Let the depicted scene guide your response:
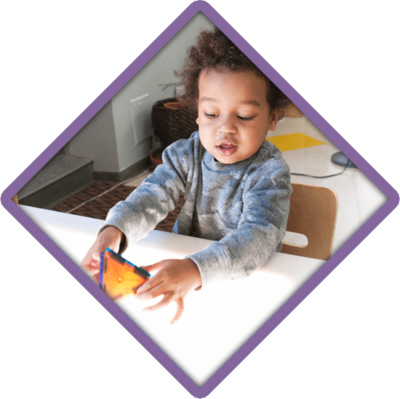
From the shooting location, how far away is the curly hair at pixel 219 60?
518 millimetres

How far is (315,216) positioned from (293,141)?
0.51 ft

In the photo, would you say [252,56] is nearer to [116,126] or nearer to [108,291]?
[116,126]

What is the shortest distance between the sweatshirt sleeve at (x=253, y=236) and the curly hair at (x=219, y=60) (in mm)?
106

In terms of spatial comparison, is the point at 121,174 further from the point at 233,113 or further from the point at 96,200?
the point at 233,113

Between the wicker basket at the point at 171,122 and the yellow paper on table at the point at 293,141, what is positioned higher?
the wicker basket at the point at 171,122

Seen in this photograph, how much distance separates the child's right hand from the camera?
605mm

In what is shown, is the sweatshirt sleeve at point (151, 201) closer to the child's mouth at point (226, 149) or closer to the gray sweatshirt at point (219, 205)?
the gray sweatshirt at point (219, 205)

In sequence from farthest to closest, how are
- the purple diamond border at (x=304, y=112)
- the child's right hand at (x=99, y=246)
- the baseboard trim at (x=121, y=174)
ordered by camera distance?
the baseboard trim at (x=121, y=174)
the child's right hand at (x=99, y=246)
the purple diamond border at (x=304, y=112)

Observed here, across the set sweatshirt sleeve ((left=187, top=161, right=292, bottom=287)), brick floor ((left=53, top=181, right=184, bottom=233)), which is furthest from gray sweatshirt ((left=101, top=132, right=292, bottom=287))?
brick floor ((left=53, top=181, right=184, bottom=233))

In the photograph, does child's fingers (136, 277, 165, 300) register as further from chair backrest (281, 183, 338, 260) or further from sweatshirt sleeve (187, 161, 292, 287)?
chair backrest (281, 183, 338, 260)

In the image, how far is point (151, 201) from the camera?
660 mm

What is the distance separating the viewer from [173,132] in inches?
28.9

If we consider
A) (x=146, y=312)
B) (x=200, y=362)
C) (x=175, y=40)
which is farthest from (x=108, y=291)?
(x=175, y=40)

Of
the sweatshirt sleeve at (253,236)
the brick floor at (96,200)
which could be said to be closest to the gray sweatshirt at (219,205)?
the sweatshirt sleeve at (253,236)
